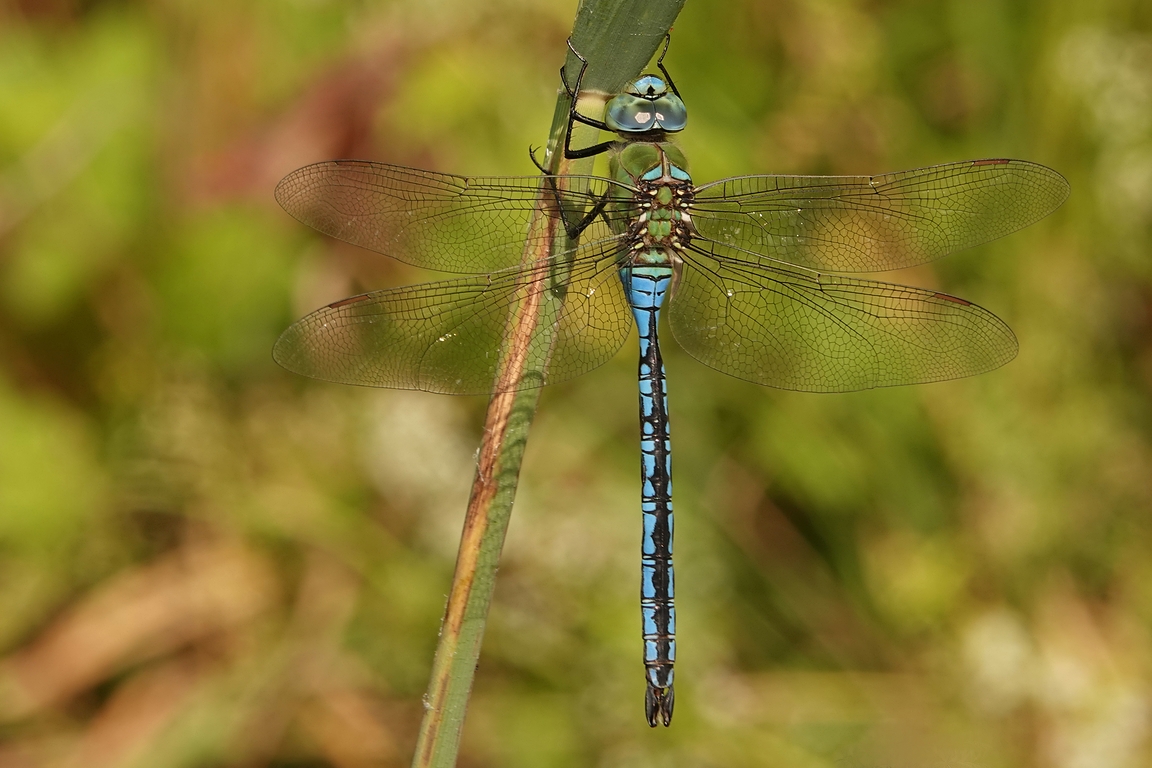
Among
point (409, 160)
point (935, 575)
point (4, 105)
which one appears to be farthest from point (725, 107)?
point (4, 105)

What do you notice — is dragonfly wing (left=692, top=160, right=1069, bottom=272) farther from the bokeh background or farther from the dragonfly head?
the bokeh background

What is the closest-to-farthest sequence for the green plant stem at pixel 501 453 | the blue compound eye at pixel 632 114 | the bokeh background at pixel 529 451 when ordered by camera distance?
1. the green plant stem at pixel 501 453
2. the blue compound eye at pixel 632 114
3. the bokeh background at pixel 529 451

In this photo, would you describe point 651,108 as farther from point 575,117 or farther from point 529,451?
point 529,451

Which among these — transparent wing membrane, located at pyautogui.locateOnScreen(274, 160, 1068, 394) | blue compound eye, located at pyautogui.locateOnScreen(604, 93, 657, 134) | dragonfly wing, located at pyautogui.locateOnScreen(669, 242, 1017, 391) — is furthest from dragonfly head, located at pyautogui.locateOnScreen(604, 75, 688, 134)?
dragonfly wing, located at pyautogui.locateOnScreen(669, 242, 1017, 391)

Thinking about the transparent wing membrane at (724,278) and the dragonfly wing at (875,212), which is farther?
the dragonfly wing at (875,212)

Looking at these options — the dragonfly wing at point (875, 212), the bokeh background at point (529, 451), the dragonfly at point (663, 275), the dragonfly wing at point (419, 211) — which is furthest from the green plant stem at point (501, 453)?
the bokeh background at point (529, 451)

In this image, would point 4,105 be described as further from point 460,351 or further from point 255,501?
point 460,351

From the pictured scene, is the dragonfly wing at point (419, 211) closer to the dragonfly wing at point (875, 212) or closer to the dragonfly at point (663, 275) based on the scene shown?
the dragonfly at point (663, 275)
